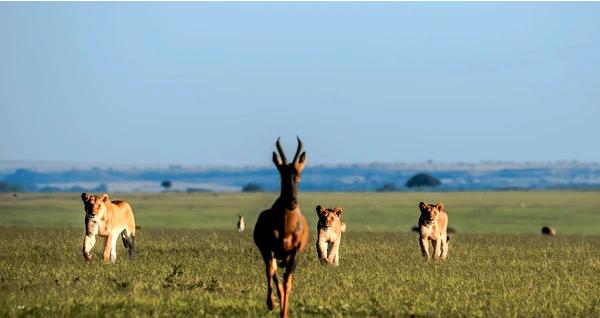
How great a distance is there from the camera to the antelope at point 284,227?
14.8 m

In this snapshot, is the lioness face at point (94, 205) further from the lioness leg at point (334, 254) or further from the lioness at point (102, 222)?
the lioness leg at point (334, 254)

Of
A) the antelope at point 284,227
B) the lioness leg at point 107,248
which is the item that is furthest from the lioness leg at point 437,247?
the antelope at point 284,227

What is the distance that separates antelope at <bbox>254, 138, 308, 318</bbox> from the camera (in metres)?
14.8

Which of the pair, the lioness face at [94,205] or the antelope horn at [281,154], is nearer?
the antelope horn at [281,154]

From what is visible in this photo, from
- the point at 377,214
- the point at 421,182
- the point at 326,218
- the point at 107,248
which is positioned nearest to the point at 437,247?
the point at 326,218

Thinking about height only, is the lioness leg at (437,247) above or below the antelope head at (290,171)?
below

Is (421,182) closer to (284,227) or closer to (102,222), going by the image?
(102,222)

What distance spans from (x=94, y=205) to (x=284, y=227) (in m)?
9.19

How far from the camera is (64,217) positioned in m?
77.9

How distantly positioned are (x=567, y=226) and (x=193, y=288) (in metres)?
53.1

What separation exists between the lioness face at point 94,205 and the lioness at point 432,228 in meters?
6.80

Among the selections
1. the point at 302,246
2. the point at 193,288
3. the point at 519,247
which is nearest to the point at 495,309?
the point at 302,246

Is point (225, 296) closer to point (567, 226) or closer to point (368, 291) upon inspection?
point (368, 291)

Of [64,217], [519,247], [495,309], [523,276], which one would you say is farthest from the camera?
[64,217]
